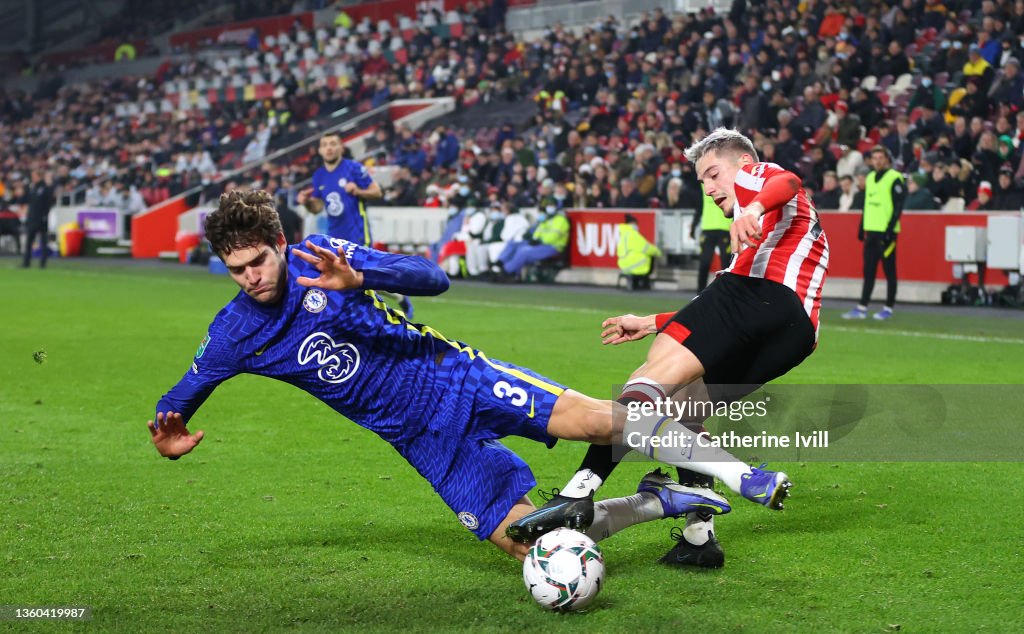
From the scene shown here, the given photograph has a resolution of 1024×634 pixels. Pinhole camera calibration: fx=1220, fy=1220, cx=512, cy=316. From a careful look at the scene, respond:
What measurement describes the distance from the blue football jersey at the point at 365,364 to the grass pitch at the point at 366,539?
1.92 ft

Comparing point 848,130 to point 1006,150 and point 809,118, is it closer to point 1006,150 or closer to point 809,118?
point 809,118

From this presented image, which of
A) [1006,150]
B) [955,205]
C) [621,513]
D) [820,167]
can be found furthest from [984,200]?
[621,513]

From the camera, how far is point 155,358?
1132cm

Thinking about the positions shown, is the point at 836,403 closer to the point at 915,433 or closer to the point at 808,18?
the point at 915,433

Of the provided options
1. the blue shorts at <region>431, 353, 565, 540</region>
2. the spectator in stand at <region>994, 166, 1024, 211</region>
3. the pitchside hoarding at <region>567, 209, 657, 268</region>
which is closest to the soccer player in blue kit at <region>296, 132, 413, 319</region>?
the pitchside hoarding at <region>567, 209, 657, 268</region>

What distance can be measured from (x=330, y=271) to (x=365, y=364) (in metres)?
0.57

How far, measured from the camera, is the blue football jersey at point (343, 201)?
44.9 ft

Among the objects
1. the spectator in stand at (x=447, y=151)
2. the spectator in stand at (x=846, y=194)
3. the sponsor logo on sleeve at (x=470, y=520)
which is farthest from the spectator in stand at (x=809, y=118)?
the sponsor logo on sleeve at (x=470, y=520)

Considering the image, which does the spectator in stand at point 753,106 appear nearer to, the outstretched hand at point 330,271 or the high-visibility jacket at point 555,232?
the high-visibility jacket at point 555,232

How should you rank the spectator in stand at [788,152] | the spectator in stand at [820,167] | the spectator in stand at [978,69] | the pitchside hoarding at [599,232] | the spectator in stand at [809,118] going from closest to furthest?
1. the spectator in stand at [978,69]
2. the spectator in stand at [820,167]
3. the spectator in stand at [788,152]
4. the spectator in stand at [809,118]
5. the pitchside hoarding at [599,232]

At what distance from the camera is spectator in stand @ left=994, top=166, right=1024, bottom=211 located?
52.3 feet

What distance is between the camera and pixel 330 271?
4062mm

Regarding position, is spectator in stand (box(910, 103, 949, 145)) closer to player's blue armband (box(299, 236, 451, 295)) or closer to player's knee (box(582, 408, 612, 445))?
player's knee (box(582, 408, 612, 445))

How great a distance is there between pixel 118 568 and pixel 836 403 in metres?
5.37
